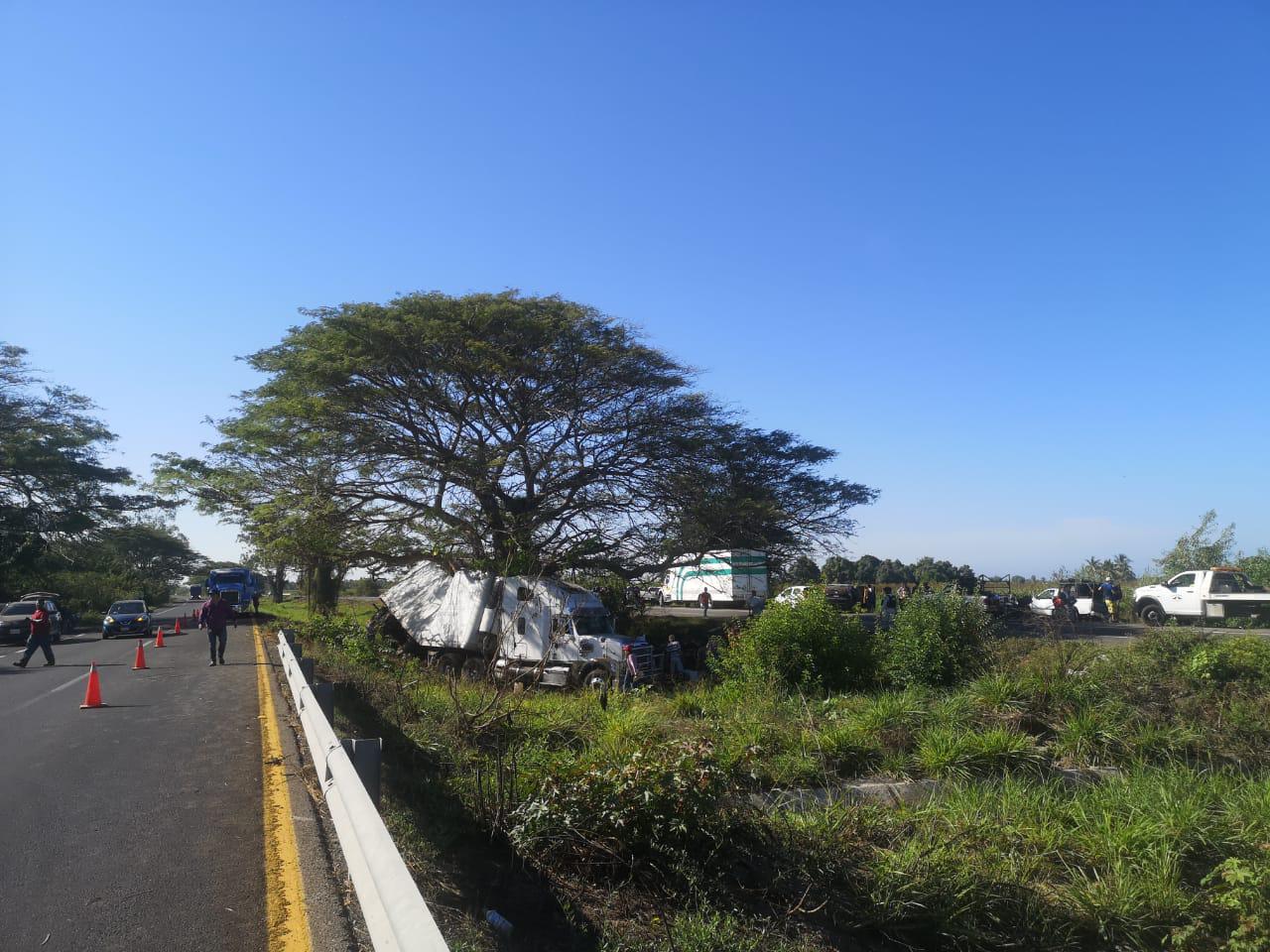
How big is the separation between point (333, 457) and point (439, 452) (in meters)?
3.45

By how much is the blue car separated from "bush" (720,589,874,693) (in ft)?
108

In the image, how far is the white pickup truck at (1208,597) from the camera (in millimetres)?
25359

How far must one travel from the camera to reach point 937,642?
1203 cm

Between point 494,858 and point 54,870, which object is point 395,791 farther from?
point 54,870

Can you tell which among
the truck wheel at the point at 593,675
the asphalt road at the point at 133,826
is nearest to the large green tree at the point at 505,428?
the truck wheel at the point at 593,675

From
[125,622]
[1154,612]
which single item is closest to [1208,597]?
[1154,612]

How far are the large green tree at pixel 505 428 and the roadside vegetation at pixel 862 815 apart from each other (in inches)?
705

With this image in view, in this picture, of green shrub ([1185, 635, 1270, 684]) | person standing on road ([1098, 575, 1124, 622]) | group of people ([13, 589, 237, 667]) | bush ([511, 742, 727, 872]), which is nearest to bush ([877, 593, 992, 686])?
green shrub ([1185, 635, 1270, 684])

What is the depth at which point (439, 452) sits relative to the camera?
2956 cm

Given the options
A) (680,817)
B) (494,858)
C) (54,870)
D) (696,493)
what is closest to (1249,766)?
(680,817)

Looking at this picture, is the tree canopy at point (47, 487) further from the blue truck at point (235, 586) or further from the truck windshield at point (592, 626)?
the truck windshield at point (592, 626)

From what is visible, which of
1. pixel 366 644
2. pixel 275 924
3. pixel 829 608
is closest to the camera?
pixel 275 924

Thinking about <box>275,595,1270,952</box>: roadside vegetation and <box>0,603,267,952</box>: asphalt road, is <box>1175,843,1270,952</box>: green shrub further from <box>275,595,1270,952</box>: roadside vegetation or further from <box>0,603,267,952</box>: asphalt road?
<box>0,603,267,952</box>: asphalt road

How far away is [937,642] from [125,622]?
36.6 meters
